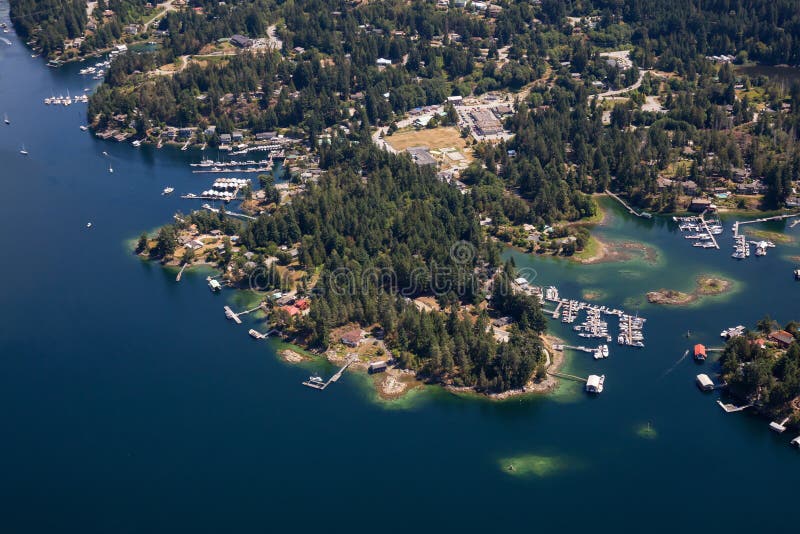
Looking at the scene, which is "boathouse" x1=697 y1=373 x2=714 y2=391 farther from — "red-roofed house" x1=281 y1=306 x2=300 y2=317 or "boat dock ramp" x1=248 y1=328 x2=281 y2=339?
"boat dock ramp" x1=248 y1=328 x2=281 y2=339

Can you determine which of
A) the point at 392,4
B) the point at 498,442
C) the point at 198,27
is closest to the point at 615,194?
the point at 498,442

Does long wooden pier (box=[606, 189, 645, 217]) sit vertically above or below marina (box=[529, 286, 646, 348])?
below

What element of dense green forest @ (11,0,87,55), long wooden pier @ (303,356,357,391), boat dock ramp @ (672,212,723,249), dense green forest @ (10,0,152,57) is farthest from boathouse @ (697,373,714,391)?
dense green forest @ (11,0,87,55)

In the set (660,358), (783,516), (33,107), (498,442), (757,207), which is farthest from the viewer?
(33,107)

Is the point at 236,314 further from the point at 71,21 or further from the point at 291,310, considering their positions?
the point at 71,21

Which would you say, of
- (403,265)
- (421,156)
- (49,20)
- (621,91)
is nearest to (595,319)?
(403,265)

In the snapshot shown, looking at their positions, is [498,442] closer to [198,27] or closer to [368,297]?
[368,297]
